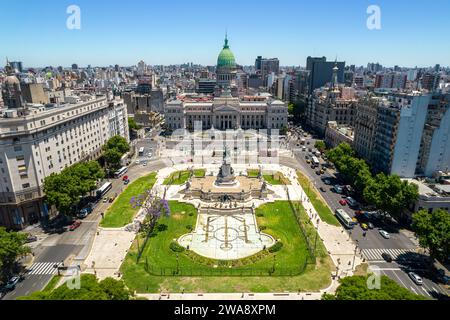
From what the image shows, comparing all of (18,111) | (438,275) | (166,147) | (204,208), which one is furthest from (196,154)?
(438,275)

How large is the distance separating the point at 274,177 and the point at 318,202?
25637 millimetres

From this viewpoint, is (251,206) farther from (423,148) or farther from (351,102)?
(351,102)

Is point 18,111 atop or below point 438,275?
atop

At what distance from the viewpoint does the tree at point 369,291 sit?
4225 cm

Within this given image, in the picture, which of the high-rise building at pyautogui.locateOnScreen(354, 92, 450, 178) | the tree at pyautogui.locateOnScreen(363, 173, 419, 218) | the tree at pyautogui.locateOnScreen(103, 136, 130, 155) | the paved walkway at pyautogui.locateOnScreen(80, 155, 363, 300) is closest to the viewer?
the paved walkway at pyautogui.locateOnScreen(80, 155, 363, 300)

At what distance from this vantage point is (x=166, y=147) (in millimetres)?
166500

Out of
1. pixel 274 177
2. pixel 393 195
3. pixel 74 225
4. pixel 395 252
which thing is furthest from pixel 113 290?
pixel 274 177

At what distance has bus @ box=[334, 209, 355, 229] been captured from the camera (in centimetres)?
8425

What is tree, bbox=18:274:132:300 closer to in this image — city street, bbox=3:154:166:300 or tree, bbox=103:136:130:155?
city street, bbox=3:154:166:300

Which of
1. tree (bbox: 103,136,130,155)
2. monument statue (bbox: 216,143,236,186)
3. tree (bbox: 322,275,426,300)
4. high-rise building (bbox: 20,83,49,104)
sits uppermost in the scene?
high-rise building (bbox: 20,83,49,104)

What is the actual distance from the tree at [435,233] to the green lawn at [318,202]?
71.2ft

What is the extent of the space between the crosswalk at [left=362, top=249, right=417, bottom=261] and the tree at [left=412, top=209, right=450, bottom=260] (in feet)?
19.4

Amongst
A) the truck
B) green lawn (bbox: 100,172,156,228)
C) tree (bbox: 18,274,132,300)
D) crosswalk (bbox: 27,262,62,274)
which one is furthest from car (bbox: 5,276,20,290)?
the truck
